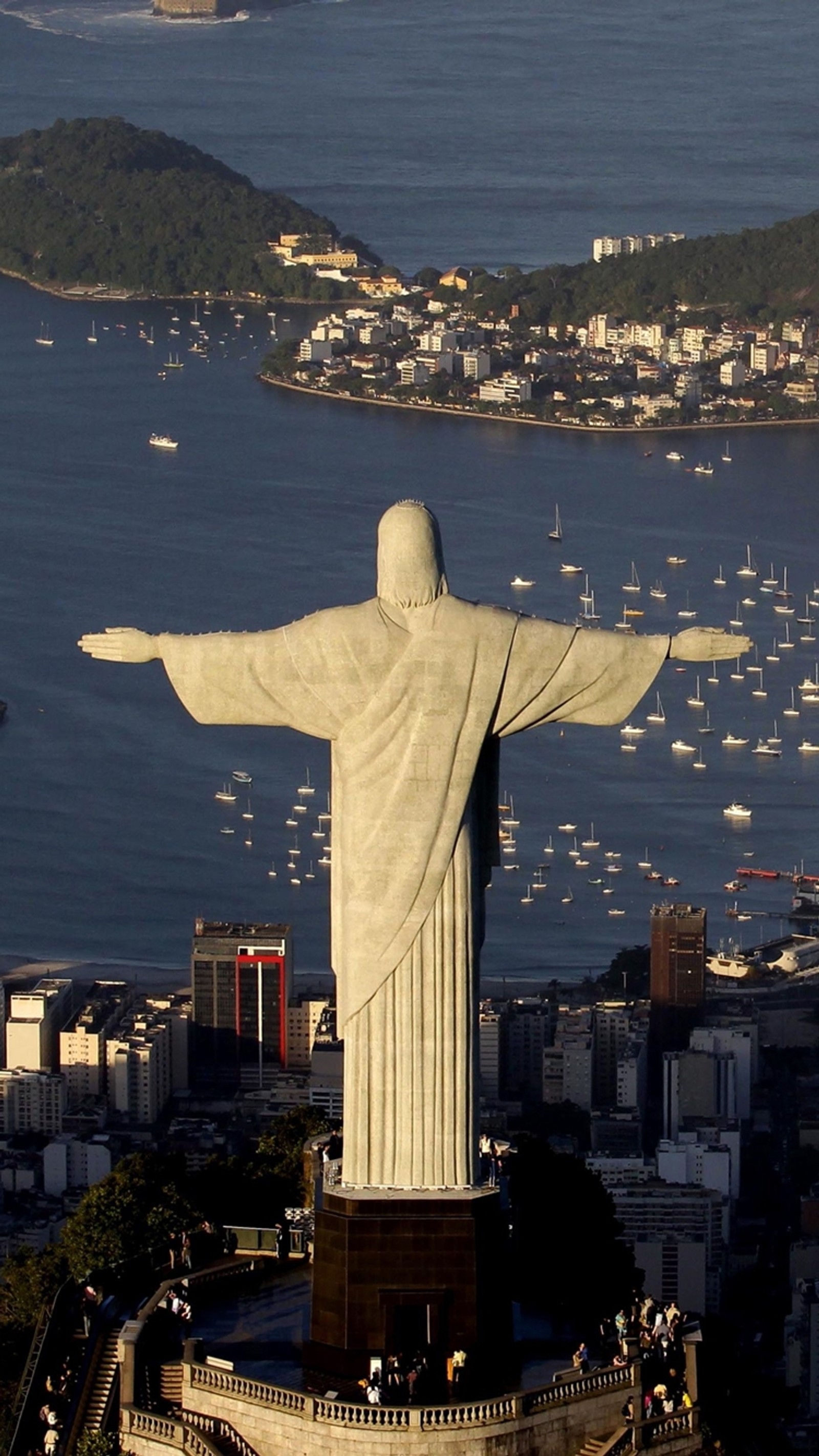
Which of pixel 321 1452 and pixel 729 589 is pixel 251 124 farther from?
pixel 321 1452

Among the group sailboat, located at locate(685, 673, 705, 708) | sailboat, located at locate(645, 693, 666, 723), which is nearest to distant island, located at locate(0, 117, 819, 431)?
sailboat, located at locate(685, 673, 705, 708)

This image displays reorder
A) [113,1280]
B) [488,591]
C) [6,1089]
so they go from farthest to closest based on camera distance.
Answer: [488,591] < [6,1089] < [113,1280]

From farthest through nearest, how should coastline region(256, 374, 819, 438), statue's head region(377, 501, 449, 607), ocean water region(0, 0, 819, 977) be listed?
1. coastline region(256, 374, 819, 438)
2. ocean water region(0, 0, 819, 977)
3. statue's head region(377, 501, 449, 607)

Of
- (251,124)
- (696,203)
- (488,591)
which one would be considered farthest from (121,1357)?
(251,124)

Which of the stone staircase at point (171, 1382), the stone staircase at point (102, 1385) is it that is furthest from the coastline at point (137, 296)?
the stone staircase at point (171, 1382)

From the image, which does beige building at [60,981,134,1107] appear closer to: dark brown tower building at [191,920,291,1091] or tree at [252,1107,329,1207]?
dark brown tower building at [191,920,291,1091]

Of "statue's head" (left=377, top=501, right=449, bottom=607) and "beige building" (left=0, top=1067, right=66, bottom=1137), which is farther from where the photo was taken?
"beige building" (left=0, top=1067, right=66, bottom=1137)
